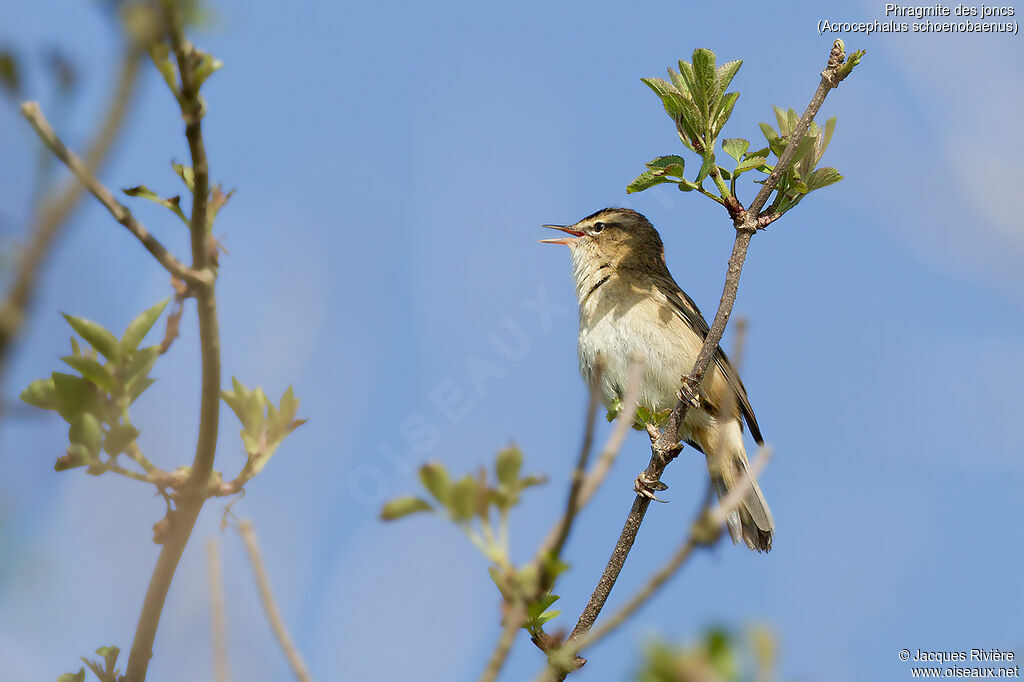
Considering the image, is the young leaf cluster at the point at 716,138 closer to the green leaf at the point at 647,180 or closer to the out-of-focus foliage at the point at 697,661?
the green leaf at the point at 647,180

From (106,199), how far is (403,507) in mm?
577

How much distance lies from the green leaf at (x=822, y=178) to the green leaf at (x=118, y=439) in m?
2.63

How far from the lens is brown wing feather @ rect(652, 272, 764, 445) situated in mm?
6540

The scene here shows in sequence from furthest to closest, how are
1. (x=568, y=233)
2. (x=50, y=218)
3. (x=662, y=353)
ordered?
(x=568, y=233) < (x=662, y=353) < (x=50, y=218)

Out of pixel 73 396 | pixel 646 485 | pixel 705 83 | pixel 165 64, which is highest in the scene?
pixel 165 64

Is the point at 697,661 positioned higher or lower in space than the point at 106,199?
lower

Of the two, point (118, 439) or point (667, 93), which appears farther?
point (667, 93)

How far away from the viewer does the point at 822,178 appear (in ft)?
11.9

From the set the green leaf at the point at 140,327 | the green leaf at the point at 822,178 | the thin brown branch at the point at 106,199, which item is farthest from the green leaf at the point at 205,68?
the green leaf at the point at 822,178

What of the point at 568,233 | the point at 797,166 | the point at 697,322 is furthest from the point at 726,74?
the point at 568,233

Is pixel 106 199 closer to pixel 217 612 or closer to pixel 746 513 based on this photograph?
pixel 217 612

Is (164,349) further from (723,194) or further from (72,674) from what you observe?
(723,194)

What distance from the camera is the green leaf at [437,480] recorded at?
4.56ft

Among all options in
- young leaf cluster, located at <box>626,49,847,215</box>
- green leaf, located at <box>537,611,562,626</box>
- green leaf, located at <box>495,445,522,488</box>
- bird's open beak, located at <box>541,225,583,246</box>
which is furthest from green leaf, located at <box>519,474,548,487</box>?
bird's open beak, located at <box>541,225,583,246</box>
